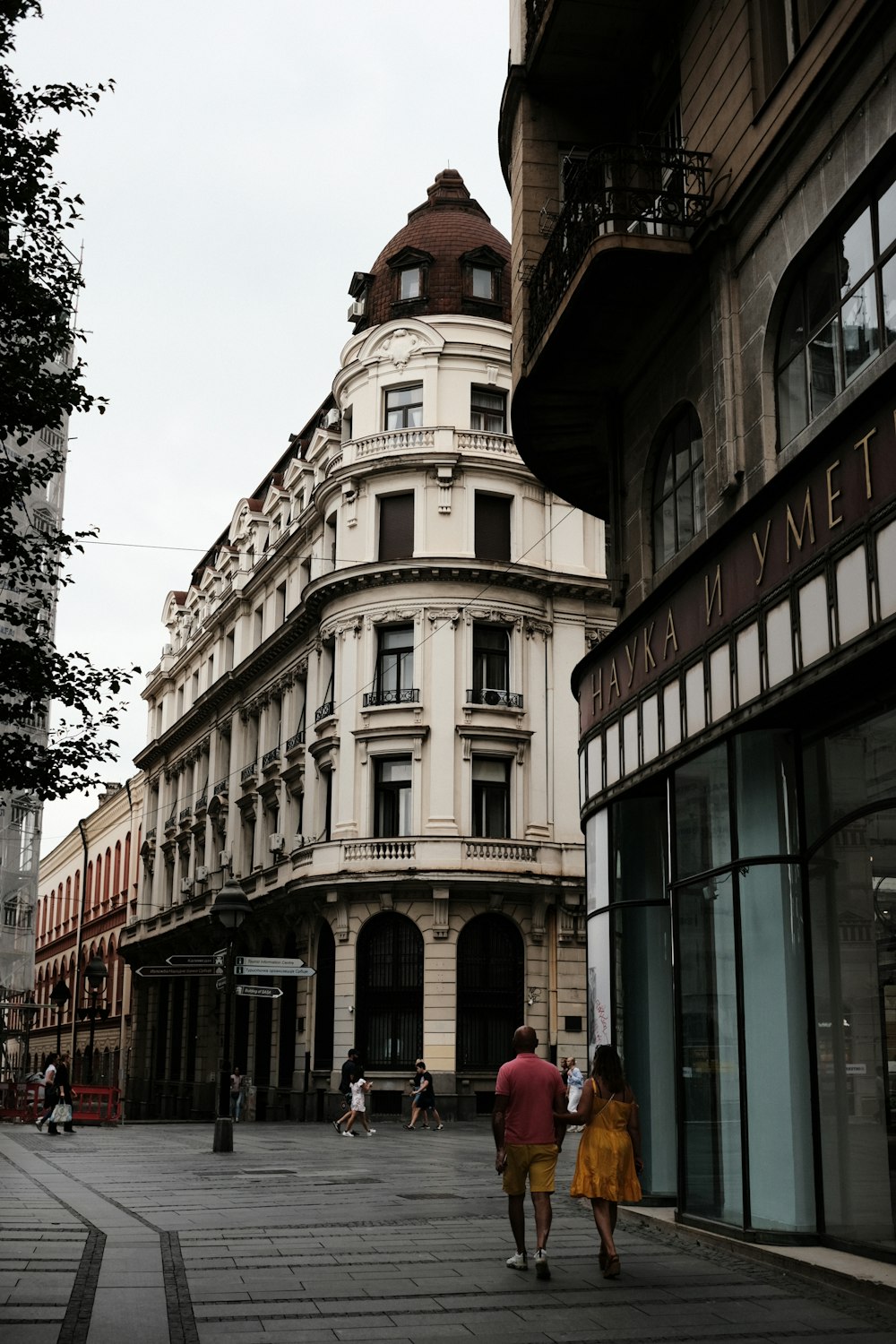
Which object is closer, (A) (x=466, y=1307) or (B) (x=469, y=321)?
(A) (x=466, y=1307)

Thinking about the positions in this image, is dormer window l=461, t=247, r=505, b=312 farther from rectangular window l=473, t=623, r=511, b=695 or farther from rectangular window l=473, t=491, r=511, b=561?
rectangular window l=473, t=623, r=511, b=695

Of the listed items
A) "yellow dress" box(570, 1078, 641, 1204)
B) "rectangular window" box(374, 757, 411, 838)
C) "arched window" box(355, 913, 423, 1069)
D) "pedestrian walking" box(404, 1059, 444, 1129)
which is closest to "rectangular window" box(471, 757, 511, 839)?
"rectangular window" box(374, 757, 411, 838)

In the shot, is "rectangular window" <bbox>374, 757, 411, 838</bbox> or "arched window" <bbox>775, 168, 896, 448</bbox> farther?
"rectangular window" <bbox>374, 757, 411, 838</bbox>

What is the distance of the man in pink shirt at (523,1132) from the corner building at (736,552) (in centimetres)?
175

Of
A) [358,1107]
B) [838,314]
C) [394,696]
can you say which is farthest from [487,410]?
[838,314]

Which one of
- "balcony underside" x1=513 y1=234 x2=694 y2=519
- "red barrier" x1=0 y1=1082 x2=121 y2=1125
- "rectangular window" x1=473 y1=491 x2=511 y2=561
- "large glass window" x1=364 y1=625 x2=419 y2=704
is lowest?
"red barrier" x1=0 y1=1082 x2=121 y2=1125

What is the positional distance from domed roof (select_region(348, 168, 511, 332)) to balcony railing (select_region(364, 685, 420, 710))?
38.5 feet

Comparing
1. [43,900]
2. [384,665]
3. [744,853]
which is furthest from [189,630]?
[744,853]

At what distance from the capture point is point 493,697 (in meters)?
39.7

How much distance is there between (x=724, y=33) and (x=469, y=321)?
2913 cm

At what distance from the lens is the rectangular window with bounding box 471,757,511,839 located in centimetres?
3928

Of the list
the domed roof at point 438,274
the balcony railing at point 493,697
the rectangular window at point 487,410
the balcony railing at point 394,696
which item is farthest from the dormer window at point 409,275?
the balcony railing at point 493,697

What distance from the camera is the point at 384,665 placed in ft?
132

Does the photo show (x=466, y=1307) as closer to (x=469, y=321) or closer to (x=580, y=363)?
(x=580, y=363)
